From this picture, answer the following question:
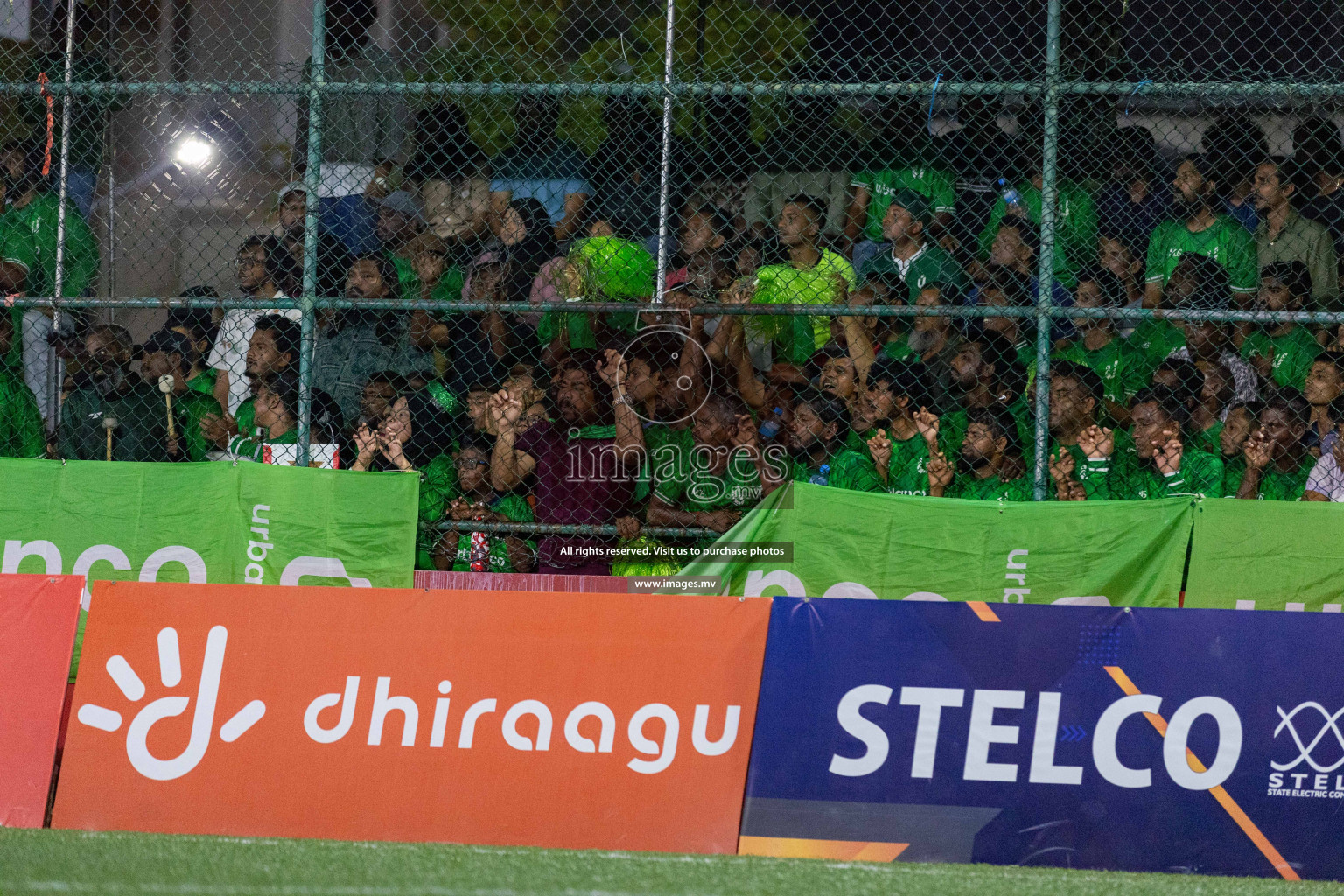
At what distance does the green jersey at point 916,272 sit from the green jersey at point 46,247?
3958mm

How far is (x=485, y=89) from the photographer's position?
594 cm

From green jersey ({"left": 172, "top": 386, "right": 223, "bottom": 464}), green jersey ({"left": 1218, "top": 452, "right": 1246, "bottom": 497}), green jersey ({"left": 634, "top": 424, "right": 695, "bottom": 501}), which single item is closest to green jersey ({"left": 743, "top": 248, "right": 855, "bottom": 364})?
green jersey ({"left": 634, "top": 424, "right": 695, "bottom": 501})

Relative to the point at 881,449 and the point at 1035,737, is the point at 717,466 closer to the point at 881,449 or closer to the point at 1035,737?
the point at 881,449

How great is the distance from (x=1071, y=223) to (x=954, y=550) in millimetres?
1874

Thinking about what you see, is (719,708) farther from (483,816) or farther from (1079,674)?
(1079,674)

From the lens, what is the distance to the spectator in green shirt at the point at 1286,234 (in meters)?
6.50

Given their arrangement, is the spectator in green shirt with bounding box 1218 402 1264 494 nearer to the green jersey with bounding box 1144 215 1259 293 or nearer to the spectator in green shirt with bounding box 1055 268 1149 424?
the spectator in green shirt with bounding box 1055 268 1149 424

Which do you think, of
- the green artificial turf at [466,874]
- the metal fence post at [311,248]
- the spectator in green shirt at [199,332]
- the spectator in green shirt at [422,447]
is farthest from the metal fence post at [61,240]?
the green artificial turf at [466,874]

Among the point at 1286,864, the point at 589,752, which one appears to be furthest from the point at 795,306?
the point at 1286,864

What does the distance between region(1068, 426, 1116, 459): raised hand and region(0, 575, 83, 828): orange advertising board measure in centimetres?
424

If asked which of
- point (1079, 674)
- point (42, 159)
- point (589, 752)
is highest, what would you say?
point (42, 159)

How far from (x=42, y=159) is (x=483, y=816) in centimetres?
434

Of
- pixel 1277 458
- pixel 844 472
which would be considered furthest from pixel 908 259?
pixel 1277 458

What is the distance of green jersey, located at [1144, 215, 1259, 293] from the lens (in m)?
6.33
